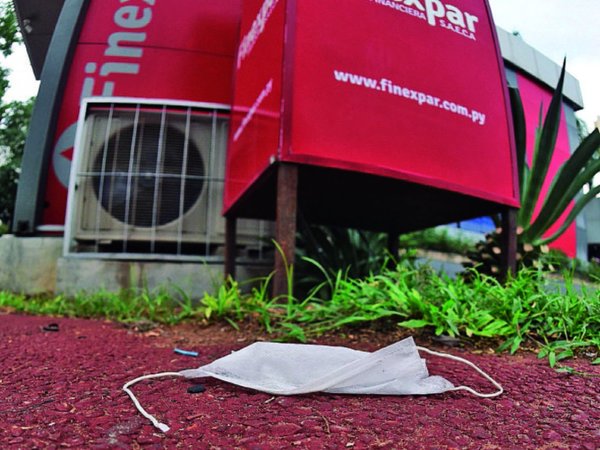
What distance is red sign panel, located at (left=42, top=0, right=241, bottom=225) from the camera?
172 inches

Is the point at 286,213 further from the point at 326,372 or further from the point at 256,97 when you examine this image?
the point at 326,372

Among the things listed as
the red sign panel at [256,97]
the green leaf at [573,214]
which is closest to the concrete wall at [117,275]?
the red sign panel at [256,97]

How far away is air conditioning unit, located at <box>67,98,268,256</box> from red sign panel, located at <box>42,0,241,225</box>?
1.83 feet

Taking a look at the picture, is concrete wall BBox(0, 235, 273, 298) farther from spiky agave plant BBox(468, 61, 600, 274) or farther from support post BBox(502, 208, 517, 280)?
support post BBox(502, 208, 517, 280)

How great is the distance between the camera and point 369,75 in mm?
2246

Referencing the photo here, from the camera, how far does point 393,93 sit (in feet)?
7.56

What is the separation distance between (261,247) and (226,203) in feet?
2.70

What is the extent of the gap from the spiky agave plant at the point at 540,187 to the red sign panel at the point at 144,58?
2679 millimetres

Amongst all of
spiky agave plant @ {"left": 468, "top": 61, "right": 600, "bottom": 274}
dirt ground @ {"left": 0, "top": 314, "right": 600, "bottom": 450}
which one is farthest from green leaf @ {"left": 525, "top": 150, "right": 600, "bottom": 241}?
dirt ground @ {"left": 0, "top": 314, "right": 600, "bottom": 450}

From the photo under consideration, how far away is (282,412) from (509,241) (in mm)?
2186

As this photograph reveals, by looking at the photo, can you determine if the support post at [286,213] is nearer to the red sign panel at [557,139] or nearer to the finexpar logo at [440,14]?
the finexpar logo at [440,14]

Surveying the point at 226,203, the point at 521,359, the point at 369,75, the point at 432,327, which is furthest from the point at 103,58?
the point at 521,359


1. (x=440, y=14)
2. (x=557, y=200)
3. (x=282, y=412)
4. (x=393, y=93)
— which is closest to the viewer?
(x=282, y=412)

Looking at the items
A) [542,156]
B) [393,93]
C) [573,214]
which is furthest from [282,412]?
[573,214]
